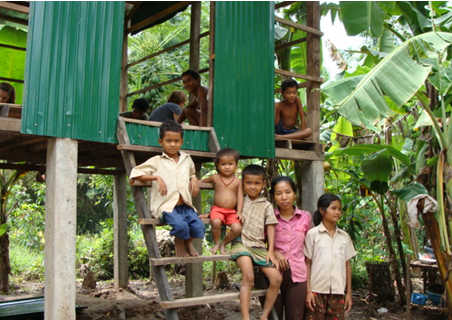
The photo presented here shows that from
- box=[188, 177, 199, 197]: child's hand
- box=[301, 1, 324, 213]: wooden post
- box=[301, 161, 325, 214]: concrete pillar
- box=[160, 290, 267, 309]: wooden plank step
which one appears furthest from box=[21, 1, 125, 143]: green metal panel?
box=[301, 161, 325, 214]: concrete pillar

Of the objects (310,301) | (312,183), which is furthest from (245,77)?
(310,301)

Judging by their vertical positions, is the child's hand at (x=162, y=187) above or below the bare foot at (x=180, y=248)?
Answer: above

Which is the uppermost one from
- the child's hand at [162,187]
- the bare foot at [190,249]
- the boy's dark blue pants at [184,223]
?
the child's hand at [162,187]

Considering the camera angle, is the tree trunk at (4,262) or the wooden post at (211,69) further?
the tree trunk at (4,262)

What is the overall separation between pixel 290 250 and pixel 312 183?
8.43 ft

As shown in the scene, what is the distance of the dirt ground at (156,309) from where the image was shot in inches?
267

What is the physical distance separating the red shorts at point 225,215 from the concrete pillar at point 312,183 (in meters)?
2.62

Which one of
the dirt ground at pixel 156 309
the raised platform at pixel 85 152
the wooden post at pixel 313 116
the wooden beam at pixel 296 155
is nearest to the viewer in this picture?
the raised platform at pixel 85 152

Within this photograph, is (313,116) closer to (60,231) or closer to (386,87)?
(386,87)

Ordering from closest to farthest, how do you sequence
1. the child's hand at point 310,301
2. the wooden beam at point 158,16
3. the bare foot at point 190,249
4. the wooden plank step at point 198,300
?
1. the wooden plank step at point 198,300
2. the child's hand at point 310,301
3. the bare foot at point 190,249
4. the wooden beam at point 158,16

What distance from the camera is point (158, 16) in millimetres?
7324

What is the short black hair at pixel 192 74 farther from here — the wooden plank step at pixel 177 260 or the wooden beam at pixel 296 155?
the wooden plank step at pixel 177 260

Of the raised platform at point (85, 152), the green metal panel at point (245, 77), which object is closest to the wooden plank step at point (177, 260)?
Answer: the raised platform at point (85, 152)

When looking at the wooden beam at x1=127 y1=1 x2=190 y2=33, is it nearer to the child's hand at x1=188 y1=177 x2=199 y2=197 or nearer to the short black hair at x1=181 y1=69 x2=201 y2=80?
the short black hair at x1=181 y1=69 x2=201 y2=80
